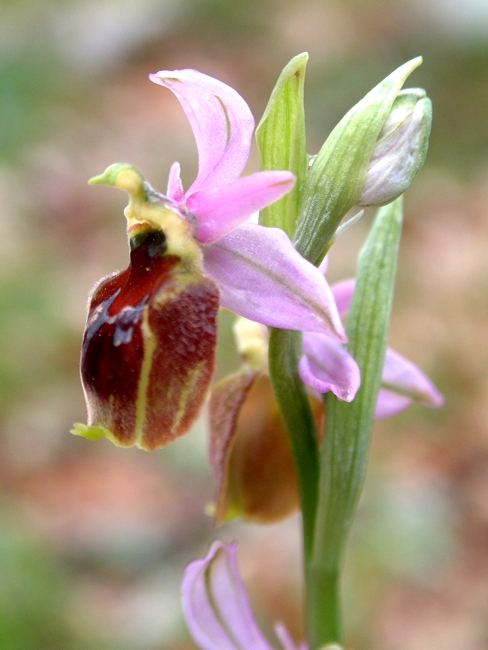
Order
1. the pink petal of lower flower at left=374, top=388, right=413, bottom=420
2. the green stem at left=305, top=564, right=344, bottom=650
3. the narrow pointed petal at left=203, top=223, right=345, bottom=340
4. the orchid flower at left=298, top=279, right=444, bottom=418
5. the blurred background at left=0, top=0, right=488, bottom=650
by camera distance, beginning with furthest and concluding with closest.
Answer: the blurred background at left=0, top=0, right=488, bottom=650, the pink petal of lower flower at left=374, top=388, right=413, bottom=420, the green stem at left=305, top=564, right=344, bottom=650, the orchid flower at left=298, top=279, right=444, bottom=418, the narrow pointed petal at left=203, top=223, right=345, bottom=340

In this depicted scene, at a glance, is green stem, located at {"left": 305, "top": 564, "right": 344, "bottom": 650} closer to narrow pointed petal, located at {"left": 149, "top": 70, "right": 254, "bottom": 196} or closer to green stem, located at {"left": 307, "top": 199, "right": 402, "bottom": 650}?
green stem, located at {"left": 307, "top": 199, "right": 402, "bottom": 650}

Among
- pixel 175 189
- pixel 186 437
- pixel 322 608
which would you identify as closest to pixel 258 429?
pixel 322 608

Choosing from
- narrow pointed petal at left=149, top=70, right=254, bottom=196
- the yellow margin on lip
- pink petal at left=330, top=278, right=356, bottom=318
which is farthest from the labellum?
pink petal at left=330, top=278, right=356, bottom=318

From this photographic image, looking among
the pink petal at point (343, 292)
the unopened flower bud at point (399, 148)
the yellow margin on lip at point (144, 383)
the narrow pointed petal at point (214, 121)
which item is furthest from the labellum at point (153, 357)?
the pink petal at point (343, 292)

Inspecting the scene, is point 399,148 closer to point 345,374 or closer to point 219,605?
point 345,374

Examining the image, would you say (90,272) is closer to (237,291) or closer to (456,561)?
(456,561)

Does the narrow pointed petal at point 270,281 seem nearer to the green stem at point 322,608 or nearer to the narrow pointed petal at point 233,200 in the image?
the narrow pointed petal at point 233,200

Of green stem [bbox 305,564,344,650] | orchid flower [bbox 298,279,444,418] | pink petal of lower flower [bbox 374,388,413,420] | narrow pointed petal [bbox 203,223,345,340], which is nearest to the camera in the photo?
narrow pointed petal [bbox 203,223,345,340]
